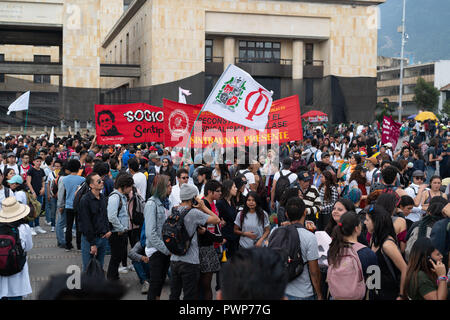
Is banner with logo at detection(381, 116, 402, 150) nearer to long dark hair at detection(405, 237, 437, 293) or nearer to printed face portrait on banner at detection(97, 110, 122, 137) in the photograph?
printed face portrait on banner at detection(97, 110, 122, 137)

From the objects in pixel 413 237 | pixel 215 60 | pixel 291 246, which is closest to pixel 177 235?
pixel 291 246

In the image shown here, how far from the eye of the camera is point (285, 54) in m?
49.4

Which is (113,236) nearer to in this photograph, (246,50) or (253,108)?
(253,108)

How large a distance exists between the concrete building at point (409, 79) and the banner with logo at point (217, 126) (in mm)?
87895

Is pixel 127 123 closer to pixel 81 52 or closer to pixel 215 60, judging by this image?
pixel 81 52

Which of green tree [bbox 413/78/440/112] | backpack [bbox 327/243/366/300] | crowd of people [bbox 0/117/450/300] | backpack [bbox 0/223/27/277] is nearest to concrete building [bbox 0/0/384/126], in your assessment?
crowd of people [bbox 0/117/450/300]

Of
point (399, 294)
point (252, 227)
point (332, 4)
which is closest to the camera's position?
point (399, 294)

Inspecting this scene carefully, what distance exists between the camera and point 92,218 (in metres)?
7.80

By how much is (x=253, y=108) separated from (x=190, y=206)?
4.01 metres

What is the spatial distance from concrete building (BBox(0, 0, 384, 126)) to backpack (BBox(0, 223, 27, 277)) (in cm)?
3593

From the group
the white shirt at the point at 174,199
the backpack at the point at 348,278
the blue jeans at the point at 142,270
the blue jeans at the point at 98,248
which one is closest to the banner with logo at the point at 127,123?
the white shirt at the point at 174,199

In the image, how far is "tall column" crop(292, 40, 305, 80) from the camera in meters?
48.4

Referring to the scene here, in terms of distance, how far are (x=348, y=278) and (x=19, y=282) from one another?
340 cm
